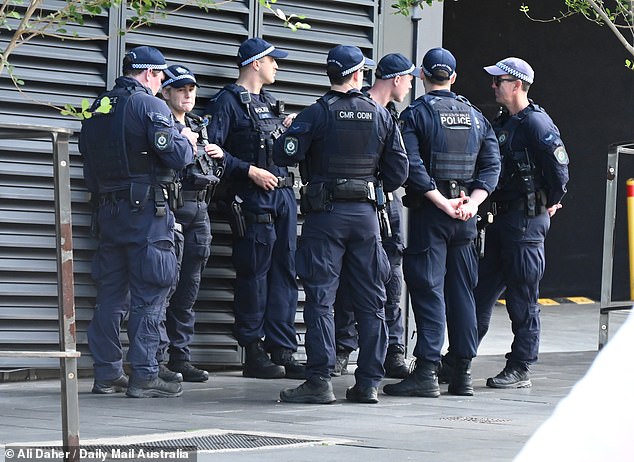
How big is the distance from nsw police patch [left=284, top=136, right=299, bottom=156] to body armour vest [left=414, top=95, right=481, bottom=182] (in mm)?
1009

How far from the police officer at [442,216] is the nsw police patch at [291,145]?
84 centimetres

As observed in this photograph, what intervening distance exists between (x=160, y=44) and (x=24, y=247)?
5.45 feet

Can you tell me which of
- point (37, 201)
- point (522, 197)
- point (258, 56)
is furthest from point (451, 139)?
point (37, 201)

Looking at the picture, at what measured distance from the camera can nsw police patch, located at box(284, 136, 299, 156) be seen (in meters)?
6.26

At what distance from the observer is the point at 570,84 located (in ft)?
46.7

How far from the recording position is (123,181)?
6.45 metres

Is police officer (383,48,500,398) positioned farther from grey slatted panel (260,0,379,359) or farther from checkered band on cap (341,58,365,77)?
grey slatted panel (260,0,379,359)

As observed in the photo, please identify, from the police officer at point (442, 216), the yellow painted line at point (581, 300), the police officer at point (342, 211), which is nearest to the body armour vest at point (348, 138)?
the police officer at point (342, 211)

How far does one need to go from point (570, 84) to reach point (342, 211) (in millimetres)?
8710

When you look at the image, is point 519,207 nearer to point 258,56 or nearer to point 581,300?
point 258,56

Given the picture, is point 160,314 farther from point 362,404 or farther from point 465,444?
point 465,444

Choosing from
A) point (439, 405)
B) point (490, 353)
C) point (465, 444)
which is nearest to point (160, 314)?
point (439, 405)

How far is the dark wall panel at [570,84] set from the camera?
46.5 ft

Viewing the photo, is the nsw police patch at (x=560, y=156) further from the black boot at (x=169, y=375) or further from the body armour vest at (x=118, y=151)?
the black boot at (x=169, y=375)
